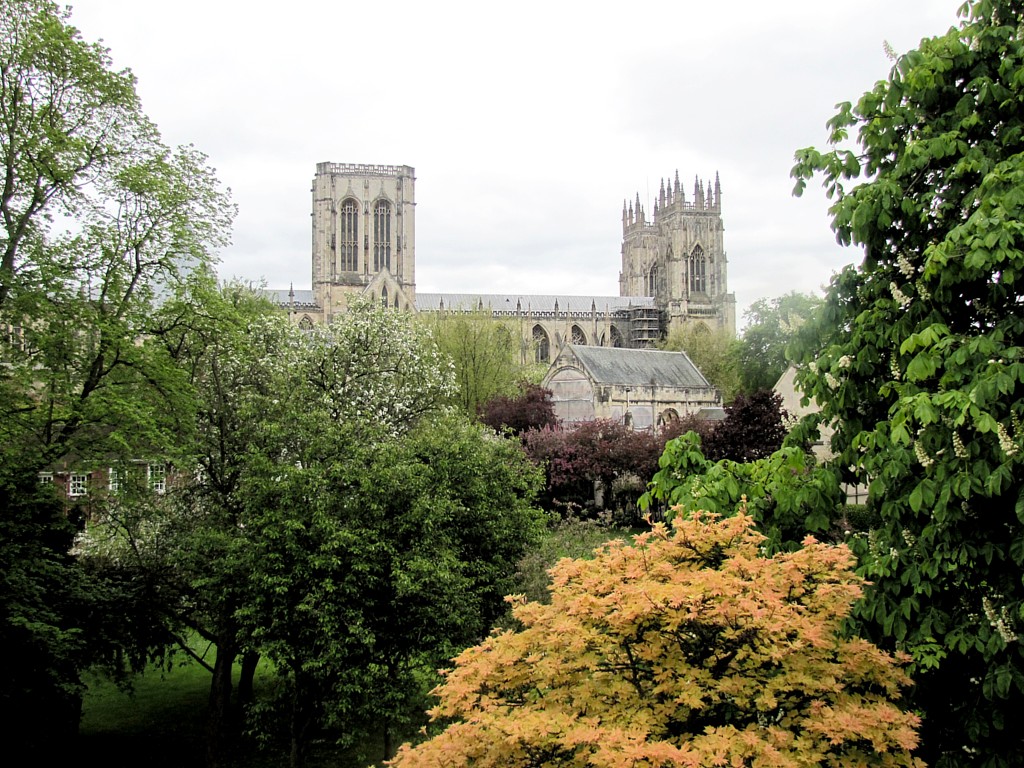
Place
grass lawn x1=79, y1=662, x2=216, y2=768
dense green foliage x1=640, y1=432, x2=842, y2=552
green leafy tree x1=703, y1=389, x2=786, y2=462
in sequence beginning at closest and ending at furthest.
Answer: dense green foliage x1=640, y1=432, x2=842, y2=552 → grass lawn x1=79, y1=662, x2=216, y2=768 → green leafy tree x1=703, y1=389, x2=786, y2=462

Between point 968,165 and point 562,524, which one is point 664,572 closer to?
point 968,165

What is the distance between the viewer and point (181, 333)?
21234 mm

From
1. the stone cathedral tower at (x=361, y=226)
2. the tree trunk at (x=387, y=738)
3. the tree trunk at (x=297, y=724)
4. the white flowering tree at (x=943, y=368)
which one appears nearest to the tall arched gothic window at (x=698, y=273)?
the stone cathedral tower at (x=361, y=226)

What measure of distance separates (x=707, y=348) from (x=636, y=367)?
118 ft

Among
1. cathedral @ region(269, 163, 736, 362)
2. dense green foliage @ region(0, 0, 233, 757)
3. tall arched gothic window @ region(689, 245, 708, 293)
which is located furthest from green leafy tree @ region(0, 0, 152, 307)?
tall arched gothic window @ region(689, 245, 708, 293)

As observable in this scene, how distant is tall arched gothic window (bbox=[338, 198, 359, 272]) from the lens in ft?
345

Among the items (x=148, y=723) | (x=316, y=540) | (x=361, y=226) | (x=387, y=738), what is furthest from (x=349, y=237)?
(x=387, y=738)

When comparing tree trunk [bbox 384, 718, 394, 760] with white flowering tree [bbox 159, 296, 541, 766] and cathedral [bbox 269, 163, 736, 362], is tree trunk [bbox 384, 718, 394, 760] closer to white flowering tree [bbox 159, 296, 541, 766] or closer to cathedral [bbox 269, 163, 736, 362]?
white flowering tree [bbox 159, 296, 541, 766]

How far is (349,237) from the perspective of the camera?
105500 mm

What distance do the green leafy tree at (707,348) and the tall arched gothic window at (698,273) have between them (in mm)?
8832

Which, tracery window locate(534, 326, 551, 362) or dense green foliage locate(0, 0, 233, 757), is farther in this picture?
tracery window locate(534, 326, 551, 362)

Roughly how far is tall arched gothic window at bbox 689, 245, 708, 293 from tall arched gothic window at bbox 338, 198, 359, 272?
41.7 m

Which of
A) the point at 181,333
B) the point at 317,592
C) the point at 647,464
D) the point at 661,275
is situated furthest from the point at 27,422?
the point at 661,275

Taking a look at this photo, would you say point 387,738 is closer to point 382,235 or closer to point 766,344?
point 766,344
